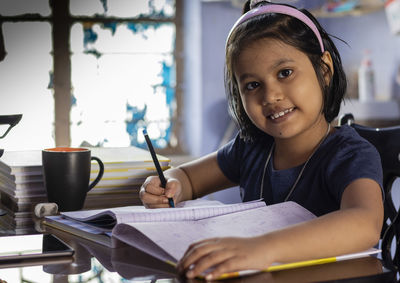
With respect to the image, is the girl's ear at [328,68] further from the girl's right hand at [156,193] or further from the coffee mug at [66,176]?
the coffee mug at [66,176]

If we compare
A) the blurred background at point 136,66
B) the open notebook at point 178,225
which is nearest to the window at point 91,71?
the blurred background at point 136,66

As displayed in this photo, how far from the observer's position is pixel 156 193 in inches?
40.4

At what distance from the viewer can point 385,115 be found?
3.35 meters

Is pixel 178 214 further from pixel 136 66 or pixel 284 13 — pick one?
pixel 136 66

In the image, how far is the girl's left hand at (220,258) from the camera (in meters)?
0.57

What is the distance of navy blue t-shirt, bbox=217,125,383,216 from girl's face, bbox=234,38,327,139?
0.23ft

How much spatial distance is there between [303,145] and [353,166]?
0.22 metres

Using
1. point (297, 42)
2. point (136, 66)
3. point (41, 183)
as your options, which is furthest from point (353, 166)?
point (136, 66)

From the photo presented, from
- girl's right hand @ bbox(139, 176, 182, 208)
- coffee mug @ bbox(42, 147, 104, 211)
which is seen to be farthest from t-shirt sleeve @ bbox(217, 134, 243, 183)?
coffee mug @ bbox(42, 147, 104, 211)

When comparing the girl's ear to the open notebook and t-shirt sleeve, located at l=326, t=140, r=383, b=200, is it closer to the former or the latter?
t-shirt sleeve, located at l=326, t=140, r=383, b=200

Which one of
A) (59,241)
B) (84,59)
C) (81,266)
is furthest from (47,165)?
(84,59)

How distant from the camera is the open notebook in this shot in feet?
2.19

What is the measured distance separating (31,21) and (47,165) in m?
2.66

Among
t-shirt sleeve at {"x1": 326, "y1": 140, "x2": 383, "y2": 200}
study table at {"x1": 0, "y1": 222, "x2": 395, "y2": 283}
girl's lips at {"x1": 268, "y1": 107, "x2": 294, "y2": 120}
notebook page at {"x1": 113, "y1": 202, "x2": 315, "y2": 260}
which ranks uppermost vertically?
girl's lips at {"x1": 268, "y1": 107, "x2": 294, "y2": 120}
